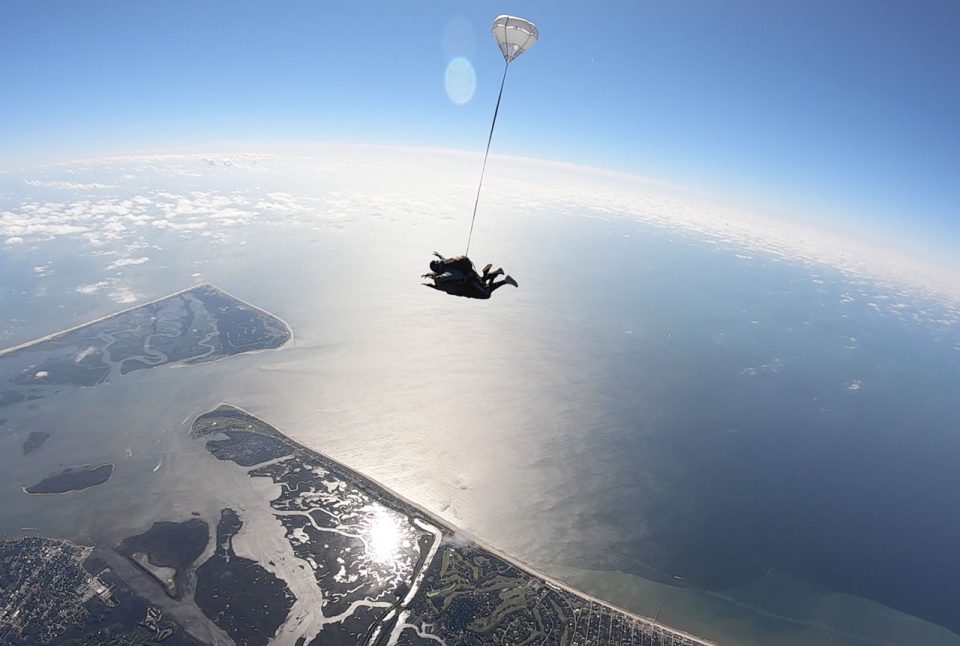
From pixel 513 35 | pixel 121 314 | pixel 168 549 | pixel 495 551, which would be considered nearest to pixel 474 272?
pixel 513 35

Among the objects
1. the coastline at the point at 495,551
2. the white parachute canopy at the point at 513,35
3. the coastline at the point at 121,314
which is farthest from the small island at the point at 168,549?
the white parachute canopy at the point at 513,35

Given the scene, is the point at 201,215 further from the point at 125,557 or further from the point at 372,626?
the point at 372,626

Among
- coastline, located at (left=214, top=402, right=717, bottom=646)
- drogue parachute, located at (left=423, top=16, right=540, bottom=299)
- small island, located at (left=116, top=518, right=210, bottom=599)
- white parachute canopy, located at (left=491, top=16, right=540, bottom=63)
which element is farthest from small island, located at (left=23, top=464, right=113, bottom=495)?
white parachute canopy, located at (left=491, top=16, right=540, bottom=63)

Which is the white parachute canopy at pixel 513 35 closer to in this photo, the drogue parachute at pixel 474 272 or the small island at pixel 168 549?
the drogue parachute at pixel 474 272

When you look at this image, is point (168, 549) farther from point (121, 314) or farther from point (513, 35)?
point (121, 314)

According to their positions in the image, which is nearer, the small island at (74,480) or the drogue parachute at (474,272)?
the drogue parachute at (474,272)

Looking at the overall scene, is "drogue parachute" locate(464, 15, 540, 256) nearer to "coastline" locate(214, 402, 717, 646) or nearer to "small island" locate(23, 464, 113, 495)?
"coastline" locate(214, 402, 717, 646)

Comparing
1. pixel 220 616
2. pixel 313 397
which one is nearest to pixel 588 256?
pixel 313 397
